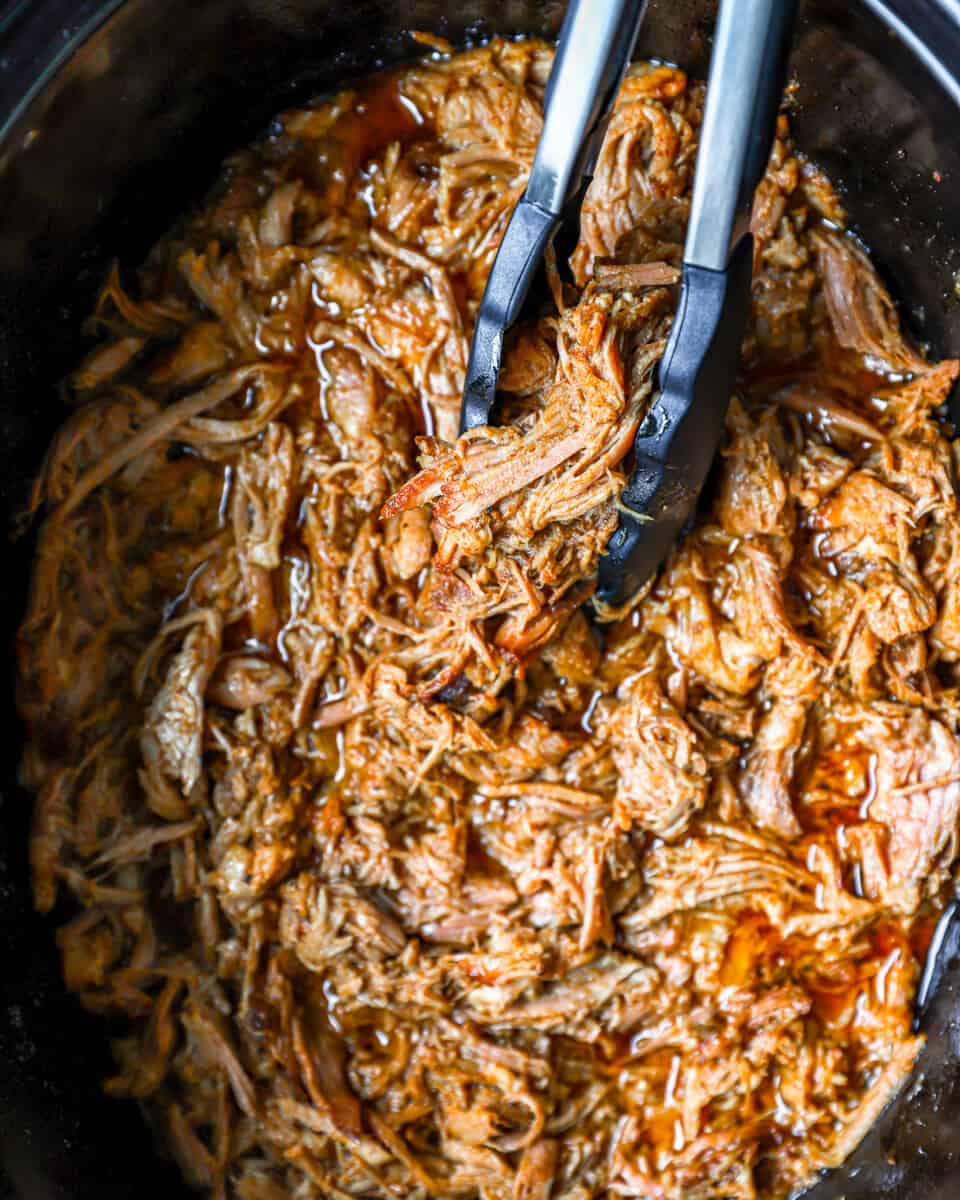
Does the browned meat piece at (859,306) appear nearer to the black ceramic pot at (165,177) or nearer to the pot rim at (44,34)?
the black ceramic pot at (165,177)

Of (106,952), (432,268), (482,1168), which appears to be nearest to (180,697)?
(106,952)

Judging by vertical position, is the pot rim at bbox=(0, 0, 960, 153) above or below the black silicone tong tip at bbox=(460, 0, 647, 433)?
above

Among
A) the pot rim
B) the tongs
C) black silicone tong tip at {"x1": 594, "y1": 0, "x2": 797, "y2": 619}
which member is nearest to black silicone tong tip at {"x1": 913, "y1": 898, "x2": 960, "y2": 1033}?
black silicone tong tip at {"x1": 594, "y1": 0, "x2": 797, "y2": 619}

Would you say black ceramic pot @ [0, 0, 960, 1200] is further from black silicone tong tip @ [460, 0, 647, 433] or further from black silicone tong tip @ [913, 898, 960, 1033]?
black silicone tong tip @ [460, 0, 647, 433]

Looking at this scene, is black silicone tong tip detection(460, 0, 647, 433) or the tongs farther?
black silicone tong tip detection(460, 0, 647, 433)

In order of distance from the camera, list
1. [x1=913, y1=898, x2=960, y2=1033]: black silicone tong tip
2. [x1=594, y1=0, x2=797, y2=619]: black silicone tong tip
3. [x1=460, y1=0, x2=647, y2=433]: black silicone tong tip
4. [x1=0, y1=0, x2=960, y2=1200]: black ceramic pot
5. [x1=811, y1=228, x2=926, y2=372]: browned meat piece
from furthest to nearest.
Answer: [x1=913, y1=898, x2=960, y2=1033]: black silicone tong tip → [x1=811, y1=228, x2=926, y2=372]: browned meat piece → [x1=0, y1=0, x2=960, y2=1200]: black ceramic pot → [x1=460, y1=0, x2=647, y2=433]: black silicone tong tip → [x1=594, y1=0, x2=797, y2=619]: black silicone tong tip

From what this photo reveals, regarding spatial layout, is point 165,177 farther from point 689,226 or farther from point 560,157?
point 689,226

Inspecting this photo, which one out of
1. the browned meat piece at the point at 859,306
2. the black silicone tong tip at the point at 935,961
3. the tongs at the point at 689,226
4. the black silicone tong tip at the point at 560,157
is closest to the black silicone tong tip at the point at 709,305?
the tongs at the point at 689,226

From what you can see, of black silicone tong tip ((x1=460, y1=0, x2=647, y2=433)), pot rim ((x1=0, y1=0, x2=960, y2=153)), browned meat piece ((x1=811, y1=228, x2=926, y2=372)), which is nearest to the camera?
black silicone tong tip ((x1=460, y1=0, x2=647, y2=433))
